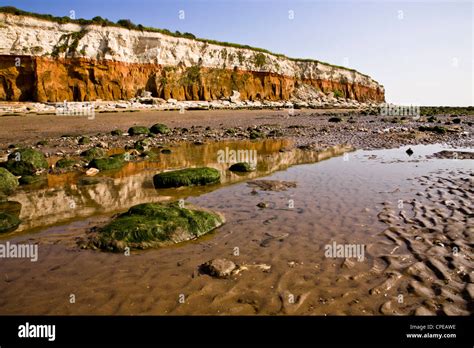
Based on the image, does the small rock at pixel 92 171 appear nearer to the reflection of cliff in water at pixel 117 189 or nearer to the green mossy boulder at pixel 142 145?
the reflection of cliff in water at pixel 117 189

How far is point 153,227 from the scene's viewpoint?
18.8ft

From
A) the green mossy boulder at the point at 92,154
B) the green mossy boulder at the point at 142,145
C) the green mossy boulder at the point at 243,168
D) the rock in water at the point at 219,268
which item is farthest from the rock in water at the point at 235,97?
the rock in water at the point at 219,268

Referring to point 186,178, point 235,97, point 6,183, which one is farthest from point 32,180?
point 235,97

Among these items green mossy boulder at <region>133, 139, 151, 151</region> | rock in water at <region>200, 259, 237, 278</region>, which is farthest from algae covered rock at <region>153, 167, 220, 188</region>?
green mossy boulder at <region>133, 139, 151, 151</region>

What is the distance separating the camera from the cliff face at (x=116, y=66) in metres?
39.4

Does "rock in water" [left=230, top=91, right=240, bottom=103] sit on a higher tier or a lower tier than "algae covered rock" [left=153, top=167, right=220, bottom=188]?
higher

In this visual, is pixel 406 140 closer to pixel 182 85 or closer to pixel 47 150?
pixel 47 150

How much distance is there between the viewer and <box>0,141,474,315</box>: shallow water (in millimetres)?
3975

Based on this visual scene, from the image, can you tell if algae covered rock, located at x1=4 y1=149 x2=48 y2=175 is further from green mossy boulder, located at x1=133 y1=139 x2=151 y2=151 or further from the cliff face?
the cliff face

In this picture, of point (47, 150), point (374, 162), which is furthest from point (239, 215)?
point (47, 150)

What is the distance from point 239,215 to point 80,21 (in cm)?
4802

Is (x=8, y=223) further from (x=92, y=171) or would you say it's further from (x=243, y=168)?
(x=243, y=168)

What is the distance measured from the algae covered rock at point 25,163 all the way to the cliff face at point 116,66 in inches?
1339

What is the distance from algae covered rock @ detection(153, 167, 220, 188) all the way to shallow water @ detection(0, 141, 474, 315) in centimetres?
41
